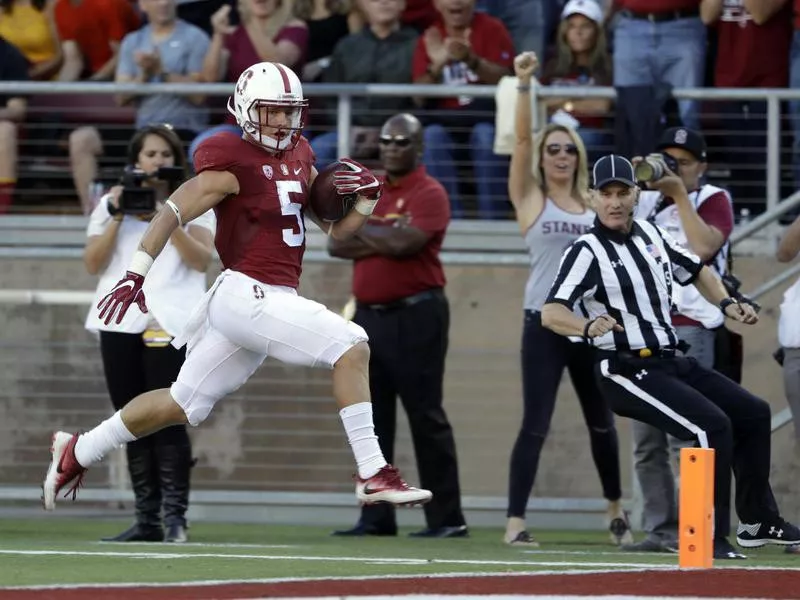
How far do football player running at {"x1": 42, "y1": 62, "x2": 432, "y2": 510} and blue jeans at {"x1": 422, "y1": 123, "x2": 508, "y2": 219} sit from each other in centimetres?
309

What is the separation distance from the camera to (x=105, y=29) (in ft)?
39.1

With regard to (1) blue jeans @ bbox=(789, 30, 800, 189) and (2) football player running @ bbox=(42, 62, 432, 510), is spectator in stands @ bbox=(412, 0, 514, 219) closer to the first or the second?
(1) blue jeans @ bbox=(789, 30, 800, 189)

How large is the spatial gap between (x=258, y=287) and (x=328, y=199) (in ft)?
1.73

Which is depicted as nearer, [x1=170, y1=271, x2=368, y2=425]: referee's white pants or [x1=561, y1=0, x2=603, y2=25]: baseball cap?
[x1=170, y1=271, x2=368, y2=425]: referee's white pants

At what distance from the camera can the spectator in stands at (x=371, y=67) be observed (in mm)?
10711

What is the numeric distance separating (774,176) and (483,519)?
258 cm

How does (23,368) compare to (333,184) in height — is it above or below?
below

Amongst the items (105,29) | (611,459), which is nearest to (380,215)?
(611,459)

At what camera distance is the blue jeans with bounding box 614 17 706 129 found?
10.4m

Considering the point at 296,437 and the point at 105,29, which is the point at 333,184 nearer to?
the point at 296,437

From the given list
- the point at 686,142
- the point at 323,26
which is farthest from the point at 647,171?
the point at 323,26

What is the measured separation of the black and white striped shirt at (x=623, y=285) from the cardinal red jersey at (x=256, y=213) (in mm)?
1256

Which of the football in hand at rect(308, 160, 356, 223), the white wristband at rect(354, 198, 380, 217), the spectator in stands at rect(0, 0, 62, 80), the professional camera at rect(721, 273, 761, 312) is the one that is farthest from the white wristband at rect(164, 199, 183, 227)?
the spectator in stands at rect(0, 0, 62, 80)

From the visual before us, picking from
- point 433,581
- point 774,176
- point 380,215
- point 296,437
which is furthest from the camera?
point 296,437
